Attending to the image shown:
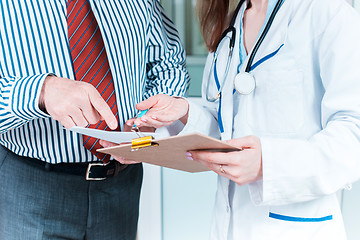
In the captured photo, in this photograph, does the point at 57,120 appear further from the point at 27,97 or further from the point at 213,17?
the point at 213,17

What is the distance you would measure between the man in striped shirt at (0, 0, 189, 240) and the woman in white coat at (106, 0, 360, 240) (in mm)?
180

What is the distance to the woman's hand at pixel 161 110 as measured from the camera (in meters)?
0.83

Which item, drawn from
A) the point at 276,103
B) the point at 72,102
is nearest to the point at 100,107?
the point at 72,102

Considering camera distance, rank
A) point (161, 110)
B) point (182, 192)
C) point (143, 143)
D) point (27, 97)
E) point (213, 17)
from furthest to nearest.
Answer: point (182, 192) < point (213, 17) < point (161, 110) < point (27, 97) < point (143, 143)

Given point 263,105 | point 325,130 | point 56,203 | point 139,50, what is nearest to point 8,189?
point 56,203

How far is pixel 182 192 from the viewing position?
61.6 inches

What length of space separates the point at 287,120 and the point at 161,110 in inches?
12.3

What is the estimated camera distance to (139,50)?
1.02 meters

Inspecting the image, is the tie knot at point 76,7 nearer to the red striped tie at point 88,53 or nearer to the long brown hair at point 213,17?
the red striped tie at point 88,53

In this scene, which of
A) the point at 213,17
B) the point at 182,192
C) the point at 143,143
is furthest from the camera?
the point at 182,192

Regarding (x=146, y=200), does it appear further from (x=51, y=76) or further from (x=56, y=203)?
(x=51, y=76)


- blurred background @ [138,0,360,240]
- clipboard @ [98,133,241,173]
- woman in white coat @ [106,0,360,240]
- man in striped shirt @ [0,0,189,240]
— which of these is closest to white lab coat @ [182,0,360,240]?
woman in white coat @ [106,0,360,240]

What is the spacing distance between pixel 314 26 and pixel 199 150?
35cm

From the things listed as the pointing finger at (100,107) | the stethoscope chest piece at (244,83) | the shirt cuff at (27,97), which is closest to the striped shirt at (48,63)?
the shirt cuff at (27,97)
